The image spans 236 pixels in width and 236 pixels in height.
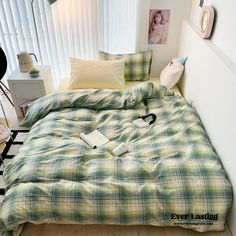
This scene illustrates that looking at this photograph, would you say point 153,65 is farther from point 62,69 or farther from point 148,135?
point 148,135

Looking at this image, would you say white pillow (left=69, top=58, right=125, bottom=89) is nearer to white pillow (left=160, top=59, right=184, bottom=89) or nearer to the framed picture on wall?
white pillow (left=160, top=59, right=184, bottom=89)

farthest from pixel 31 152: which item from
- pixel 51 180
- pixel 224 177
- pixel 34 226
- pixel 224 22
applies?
pixel 224 22

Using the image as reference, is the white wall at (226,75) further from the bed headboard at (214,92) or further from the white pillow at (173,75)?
the white pillow at (173,75)

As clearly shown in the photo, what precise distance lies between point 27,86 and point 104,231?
5.44 feet

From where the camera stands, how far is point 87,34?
9.25 feet

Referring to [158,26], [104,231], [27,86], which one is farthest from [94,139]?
[158,26]

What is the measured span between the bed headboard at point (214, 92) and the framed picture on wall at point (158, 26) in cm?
31

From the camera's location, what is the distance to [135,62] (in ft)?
8.66

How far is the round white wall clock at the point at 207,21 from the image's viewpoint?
1.90 m

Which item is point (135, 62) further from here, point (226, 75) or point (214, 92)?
point (226, 75)

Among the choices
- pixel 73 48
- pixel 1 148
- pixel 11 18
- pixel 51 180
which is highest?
pixel 11 18

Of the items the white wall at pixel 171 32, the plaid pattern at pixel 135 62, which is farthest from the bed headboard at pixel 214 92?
the plaid pattern at pixel 135 62

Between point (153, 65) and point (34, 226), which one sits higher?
point (153, 65)

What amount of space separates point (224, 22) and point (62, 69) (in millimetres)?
1903
